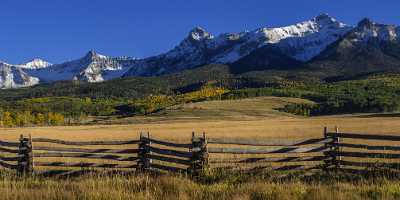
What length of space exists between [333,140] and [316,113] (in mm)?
172587

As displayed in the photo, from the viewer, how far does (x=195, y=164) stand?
741 inches

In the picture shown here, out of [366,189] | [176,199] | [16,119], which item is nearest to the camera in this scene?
[176,199]

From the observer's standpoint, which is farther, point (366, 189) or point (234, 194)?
point (366, 189)

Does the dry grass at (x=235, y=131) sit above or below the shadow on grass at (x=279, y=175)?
below

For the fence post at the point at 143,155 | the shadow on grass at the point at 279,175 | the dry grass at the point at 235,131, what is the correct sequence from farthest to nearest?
the dry grass at the point at 235,131 → the fence post at the point at 143,155 → the shadow on grass at the point at 279,175

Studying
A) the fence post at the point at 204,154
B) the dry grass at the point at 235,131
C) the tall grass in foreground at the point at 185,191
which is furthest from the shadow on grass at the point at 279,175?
the dry grass at the point at 235,131

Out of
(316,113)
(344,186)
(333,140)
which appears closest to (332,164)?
(333,140)

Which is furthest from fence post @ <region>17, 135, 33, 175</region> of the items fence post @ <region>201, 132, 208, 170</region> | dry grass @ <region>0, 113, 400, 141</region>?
dry grass @ <region>0, 113, 400, 141</region>

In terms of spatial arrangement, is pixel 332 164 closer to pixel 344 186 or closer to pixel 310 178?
pixel 310 178

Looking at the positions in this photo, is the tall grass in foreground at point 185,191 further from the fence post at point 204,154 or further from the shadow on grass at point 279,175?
the fence post at point 204,154

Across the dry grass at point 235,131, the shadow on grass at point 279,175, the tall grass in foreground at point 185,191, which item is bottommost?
the dry grass at point 235,131

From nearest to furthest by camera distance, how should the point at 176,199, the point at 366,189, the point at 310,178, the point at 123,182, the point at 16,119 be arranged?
the point at 176,199 → the point at 366,189 → the point at 123,182 → the point at 310,178 → the point at 16,119

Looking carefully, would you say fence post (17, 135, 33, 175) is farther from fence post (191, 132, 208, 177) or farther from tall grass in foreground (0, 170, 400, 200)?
tall grass in foreground (0, 170, 400, 200)

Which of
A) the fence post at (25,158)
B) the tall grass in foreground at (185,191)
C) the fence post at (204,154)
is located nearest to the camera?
the tall grass in foreground at (185,191)
